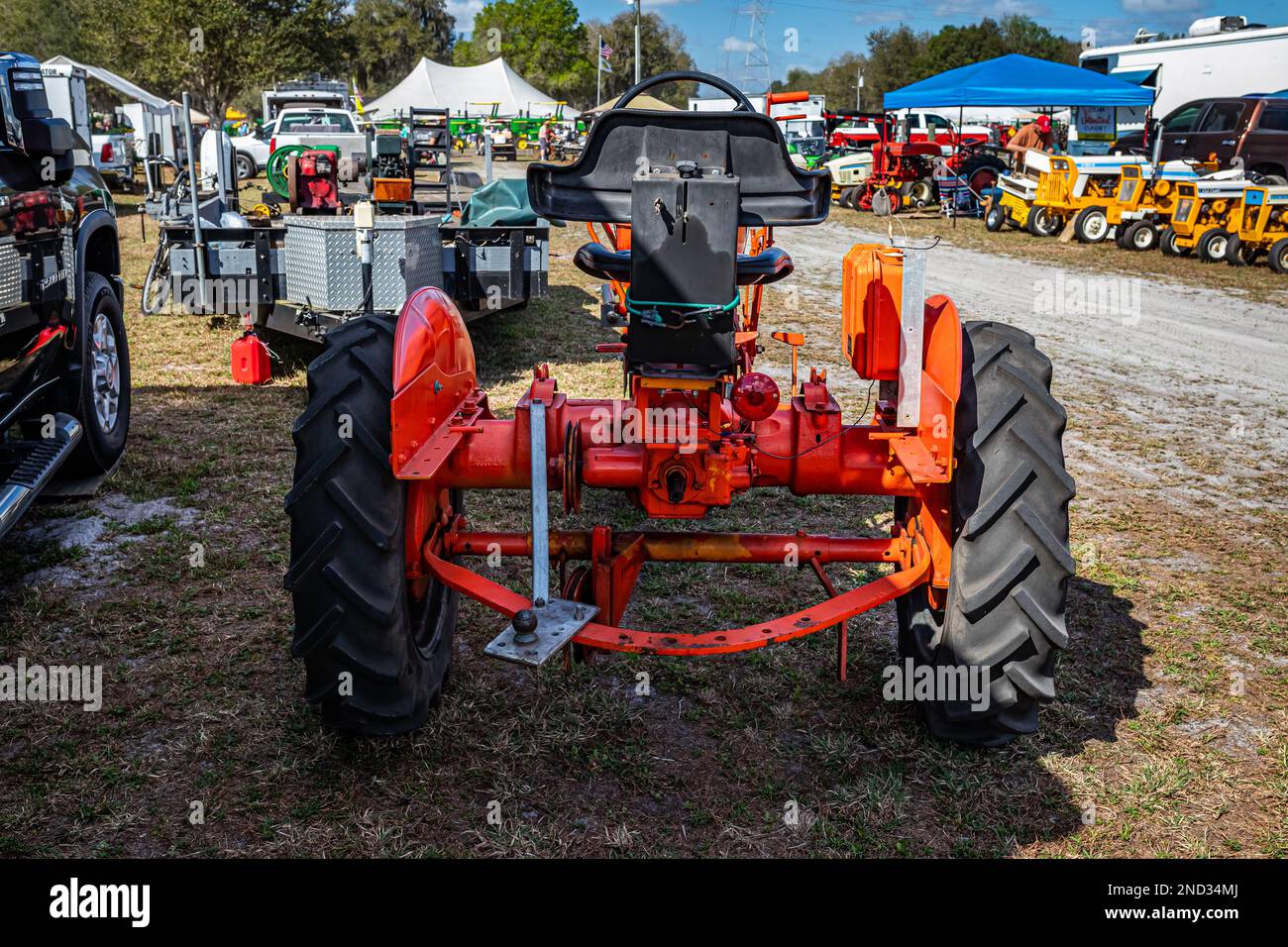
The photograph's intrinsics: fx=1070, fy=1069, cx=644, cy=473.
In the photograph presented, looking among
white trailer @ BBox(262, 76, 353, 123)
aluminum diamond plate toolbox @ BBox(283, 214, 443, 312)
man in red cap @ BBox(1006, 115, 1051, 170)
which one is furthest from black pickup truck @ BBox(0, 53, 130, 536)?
white trailer @ BBox(262, 76, 353, 123)

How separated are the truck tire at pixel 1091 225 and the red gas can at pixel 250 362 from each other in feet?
48.1

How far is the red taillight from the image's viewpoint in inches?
131

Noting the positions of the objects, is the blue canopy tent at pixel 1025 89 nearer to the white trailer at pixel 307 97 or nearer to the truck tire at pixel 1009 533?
the white trailer at pixel 307 97

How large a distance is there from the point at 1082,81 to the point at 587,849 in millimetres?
22482

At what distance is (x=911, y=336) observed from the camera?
3.16 meters

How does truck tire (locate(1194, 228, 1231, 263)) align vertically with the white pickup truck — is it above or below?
below

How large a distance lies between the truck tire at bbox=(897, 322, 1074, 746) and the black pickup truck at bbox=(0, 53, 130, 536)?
143 inches

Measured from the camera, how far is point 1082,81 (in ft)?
70.8

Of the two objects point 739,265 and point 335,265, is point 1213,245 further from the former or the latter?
point 739,265

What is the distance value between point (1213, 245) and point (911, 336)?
1481cm

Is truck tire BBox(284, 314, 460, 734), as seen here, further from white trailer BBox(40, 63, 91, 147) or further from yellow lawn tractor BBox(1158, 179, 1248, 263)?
yellow lawn tractor BBox(1158, 179, 1248, 263)

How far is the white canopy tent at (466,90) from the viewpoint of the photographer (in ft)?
139

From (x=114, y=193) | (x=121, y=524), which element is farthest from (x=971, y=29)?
(x=121, y=524)
